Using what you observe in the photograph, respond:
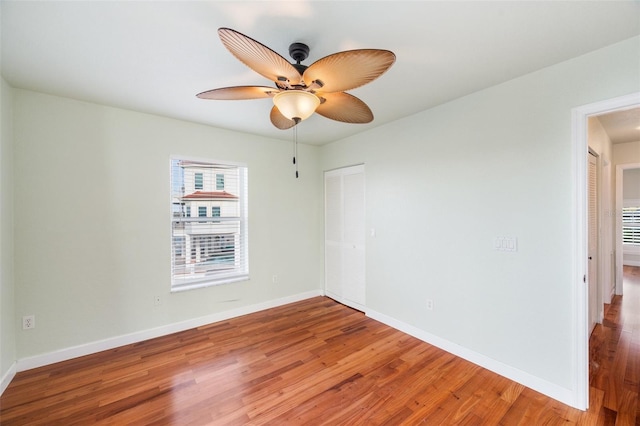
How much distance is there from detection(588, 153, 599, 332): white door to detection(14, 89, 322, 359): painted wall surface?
420 cm

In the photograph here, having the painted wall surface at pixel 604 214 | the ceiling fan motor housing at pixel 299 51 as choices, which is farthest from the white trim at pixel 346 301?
the ceiling fan motor housing at pixel 299 51

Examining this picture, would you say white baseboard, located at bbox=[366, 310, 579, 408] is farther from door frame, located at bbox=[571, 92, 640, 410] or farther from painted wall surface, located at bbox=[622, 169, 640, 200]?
painted wall surface, located at bbox=[622, 169, 640, 200]

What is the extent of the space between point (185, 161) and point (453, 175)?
3139 millimetres

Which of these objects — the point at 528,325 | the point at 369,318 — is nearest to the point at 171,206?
the point at 369,318

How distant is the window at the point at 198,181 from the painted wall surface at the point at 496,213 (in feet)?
7.91

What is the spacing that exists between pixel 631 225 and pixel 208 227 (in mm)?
9050

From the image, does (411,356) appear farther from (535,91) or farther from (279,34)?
(279,34)

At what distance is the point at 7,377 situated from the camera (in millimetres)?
2141

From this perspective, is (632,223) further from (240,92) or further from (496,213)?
(240,92)

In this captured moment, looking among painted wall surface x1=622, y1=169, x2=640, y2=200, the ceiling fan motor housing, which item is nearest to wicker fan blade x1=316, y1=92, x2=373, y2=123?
the ceiling fan motor housing

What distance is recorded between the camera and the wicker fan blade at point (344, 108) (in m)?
1.72

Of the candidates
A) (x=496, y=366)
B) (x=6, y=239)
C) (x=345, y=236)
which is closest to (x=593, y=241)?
(x=496, y=366)

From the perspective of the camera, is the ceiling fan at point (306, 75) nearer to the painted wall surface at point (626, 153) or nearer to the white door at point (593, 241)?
the white door at point (593, 241)

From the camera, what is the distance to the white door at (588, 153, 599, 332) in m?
2.82
